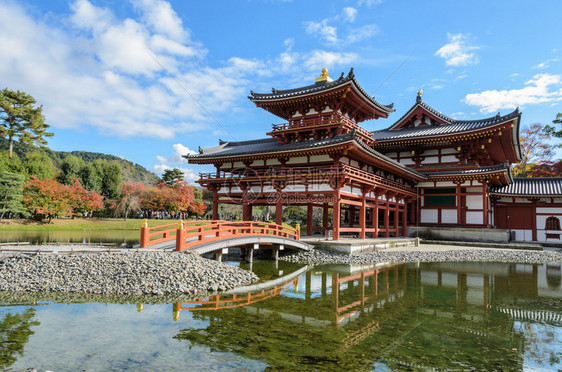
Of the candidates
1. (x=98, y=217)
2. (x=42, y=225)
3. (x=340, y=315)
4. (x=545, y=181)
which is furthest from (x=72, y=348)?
(x=98, y=217)

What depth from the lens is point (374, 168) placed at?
24688 millimetres

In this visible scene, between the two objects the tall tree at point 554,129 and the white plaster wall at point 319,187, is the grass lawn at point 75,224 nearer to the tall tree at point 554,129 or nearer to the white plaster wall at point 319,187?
the white plaster wall at point 319,187

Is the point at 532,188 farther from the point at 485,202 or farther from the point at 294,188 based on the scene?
the point at 294,188

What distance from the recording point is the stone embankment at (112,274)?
10.3 metres

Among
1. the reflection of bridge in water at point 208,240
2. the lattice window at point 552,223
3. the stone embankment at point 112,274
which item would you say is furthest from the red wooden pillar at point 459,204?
the stone embankment at point 112,274

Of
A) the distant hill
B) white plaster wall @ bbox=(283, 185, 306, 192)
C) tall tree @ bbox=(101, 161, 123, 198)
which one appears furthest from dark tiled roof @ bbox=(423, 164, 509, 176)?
the distant hill

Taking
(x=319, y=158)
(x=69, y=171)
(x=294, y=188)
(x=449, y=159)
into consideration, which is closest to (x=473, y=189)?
(x=449, y=159)

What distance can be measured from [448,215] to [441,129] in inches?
270

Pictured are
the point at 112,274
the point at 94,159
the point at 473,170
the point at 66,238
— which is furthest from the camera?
the point at 94,159

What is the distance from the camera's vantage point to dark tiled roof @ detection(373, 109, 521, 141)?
78.8ft

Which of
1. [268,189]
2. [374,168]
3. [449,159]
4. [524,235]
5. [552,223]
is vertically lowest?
[524,235]

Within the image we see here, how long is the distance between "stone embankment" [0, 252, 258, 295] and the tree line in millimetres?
34691

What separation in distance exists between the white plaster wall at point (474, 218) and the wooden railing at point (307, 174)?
4687mm

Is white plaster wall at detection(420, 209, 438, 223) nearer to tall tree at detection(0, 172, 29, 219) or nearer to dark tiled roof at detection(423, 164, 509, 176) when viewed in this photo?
dark tiled roof at detection(423, 164, 509, 176)
